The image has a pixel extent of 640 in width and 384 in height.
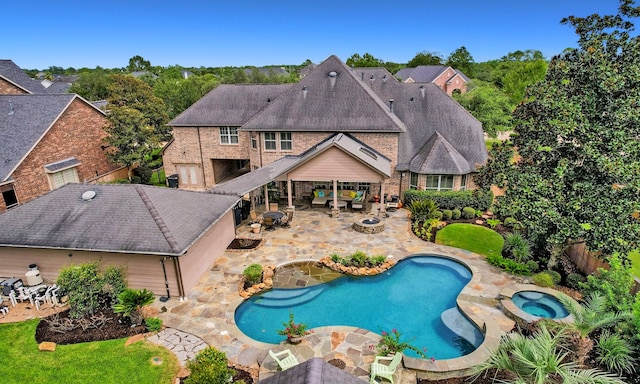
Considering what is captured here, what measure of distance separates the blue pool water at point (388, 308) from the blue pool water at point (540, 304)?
7.25 ft

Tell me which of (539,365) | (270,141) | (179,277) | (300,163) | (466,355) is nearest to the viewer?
(539,365)

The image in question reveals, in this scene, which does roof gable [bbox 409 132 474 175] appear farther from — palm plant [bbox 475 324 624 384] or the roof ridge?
the roof ridge

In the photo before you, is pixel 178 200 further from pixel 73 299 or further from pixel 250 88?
pixel 250 88

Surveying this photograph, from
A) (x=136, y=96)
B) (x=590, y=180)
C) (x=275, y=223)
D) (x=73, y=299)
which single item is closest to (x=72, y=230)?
(x=73, y=299)

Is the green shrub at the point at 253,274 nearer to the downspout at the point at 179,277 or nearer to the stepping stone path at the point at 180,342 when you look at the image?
the downspout at the point at 179,277

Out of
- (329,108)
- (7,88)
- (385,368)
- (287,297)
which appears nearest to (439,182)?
(329,108)

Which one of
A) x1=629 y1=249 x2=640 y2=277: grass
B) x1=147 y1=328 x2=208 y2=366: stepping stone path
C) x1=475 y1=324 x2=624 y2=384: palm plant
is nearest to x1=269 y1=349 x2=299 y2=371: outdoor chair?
x1=147 y1=328 x2=208 y2=366: stepping stone path

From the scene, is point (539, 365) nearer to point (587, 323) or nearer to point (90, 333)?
point (587, 323)

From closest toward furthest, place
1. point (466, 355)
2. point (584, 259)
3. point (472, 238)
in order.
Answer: point (466, 355) < point (584, 259) < point (472, 238)

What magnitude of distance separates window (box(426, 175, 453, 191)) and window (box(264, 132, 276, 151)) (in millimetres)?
10892

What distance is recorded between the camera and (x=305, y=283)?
15625mm

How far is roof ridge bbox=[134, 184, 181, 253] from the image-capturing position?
1318cm

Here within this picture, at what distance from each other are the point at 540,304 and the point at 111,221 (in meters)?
16.8

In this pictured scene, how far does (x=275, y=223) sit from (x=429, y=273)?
9.22 meters
